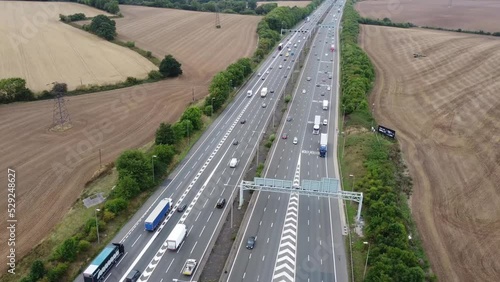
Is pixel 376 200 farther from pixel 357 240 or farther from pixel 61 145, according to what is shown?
pixel 61 145

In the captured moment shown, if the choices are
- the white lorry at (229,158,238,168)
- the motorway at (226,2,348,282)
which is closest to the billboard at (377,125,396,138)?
the motorway at (226,2,348,282)

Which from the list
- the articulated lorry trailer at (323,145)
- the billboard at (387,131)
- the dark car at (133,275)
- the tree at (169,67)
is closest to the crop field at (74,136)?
the tree at (169,67)

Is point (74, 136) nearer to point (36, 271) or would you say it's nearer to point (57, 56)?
point (36, 271)

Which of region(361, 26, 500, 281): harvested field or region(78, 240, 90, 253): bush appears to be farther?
region(361, 26, 500, 281): harvested field

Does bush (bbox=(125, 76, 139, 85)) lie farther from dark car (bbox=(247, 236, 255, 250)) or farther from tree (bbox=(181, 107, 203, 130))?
dark car (bbox=(247, 236, 255, 250))

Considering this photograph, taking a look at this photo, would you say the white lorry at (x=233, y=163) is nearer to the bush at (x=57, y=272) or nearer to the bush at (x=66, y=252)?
the bush at (x=66, y=252)

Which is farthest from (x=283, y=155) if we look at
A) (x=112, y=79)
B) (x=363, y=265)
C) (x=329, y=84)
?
(x=112, y=79)
